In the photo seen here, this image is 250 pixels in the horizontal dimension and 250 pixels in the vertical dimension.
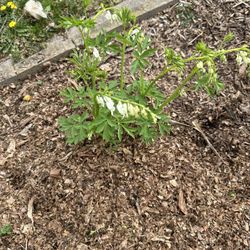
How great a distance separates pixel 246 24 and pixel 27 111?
2232 millimetres

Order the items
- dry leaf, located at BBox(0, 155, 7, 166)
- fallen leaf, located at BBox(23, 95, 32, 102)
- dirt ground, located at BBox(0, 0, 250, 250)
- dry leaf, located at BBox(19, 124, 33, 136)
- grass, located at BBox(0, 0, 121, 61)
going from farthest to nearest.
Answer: grass, located at BBox(0, 0, 121, 61) → fallen leaf, located at BBox(23, 95, 32, 102) → dry leaf, located at BBox(19, 124, 33, 136) → dry leaf, located at BBox(0, 155, 7, 166) → dirt ground, located at BBox(0, 0, 250, 250)

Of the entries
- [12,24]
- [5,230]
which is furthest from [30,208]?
[12,24]

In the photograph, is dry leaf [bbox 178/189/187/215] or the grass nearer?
dry leaf [bbox 178/189/187/215]

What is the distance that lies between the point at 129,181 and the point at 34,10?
1.90 m

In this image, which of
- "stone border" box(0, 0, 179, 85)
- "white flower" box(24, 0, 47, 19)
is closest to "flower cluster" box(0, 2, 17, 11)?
"white flower" box(24, 0, 47, 19)

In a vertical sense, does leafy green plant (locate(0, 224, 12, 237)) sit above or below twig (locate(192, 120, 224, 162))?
above

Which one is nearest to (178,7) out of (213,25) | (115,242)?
(213,25)

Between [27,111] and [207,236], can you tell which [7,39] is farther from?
[207,236]

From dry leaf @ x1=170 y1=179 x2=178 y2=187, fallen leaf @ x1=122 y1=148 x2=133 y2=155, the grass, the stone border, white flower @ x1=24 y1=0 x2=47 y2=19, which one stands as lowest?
dry leaf @ x1=170 y1=179 x2=178 y2=187

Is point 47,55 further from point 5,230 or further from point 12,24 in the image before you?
point 5,230

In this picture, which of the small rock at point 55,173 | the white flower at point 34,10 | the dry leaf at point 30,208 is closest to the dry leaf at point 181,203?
the small rock at point 55,173

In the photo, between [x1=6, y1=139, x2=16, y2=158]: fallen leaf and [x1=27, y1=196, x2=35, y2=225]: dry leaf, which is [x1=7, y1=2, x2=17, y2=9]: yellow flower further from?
[x1=27, y1=196, x2=35, y2=225]: dry leaf

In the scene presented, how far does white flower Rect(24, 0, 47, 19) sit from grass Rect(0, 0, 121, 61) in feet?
0.15

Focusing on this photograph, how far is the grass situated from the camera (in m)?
3.68
